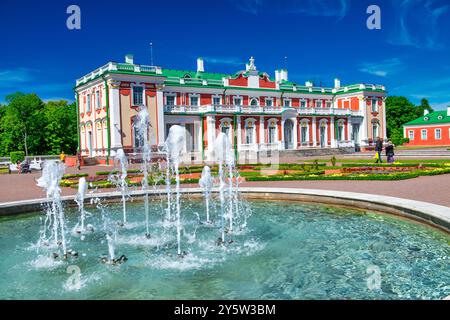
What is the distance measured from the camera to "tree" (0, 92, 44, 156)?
5303 centimetres

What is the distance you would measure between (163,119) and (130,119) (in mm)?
3399

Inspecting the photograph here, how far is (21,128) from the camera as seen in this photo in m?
52.9

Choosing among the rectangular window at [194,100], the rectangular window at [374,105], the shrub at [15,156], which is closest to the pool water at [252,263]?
the shrub at [15,156]

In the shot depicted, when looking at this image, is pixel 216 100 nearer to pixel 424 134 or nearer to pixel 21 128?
pixel 21 128

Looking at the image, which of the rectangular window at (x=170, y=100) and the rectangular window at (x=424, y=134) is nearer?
the rectangular window at (x=170, y=100)

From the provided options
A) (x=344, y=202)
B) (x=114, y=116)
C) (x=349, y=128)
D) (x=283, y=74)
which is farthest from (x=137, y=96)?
(x=349, y=128)

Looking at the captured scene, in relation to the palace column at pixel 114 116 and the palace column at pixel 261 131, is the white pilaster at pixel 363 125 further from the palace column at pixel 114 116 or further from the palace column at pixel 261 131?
the palace column at pixel 114 116

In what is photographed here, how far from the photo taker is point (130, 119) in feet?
120

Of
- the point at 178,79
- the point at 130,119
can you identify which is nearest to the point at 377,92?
the point at 178,79

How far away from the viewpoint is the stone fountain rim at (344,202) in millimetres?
8812

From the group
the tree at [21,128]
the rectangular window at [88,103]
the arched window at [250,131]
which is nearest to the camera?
the rectangular window at [88,103]

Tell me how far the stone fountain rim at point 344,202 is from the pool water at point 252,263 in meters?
0.27

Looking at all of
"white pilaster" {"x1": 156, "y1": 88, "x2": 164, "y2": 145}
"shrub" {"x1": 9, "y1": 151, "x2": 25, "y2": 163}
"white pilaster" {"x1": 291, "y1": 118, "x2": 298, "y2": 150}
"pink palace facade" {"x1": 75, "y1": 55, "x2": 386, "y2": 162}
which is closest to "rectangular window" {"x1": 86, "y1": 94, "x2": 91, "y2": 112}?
"pink palace facade" {"x1": 75, "y1": 55, "x2": 386, "y2": 162}

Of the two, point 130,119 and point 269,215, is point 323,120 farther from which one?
point 269,215
